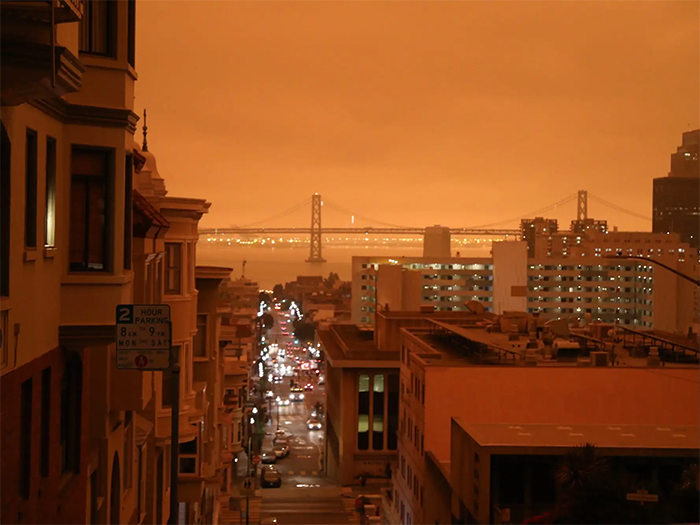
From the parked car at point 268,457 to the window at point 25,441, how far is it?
3517cm

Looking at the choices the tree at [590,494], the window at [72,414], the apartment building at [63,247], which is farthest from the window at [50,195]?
the tree at [590,494]

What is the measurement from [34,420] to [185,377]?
21.4 ft

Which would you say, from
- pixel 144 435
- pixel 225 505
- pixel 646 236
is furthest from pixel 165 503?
pixel 646 236

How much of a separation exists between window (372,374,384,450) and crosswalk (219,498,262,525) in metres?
9.68

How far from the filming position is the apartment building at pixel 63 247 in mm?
4527

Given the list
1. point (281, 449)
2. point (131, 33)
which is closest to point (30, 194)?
point (131, 33)

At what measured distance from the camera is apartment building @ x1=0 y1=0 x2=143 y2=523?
4527mm

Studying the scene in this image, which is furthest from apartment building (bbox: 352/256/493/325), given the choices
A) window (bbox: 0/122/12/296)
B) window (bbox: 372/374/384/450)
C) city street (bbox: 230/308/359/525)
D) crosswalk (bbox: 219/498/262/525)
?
window (bbox: 0/122/12/296)

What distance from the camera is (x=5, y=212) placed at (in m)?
4.64

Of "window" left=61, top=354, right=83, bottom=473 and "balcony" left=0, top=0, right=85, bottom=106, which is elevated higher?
"balcony" left=0, top=0, right=85, bottom=106

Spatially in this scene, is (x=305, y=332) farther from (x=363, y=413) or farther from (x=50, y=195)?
(x=50, y=195)

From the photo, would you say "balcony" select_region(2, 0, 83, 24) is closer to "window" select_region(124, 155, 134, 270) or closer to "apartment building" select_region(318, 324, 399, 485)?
"window" select_region(124, 155, 134, 270)

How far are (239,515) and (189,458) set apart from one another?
44.1ft

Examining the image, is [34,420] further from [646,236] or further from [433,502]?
[646,236]
